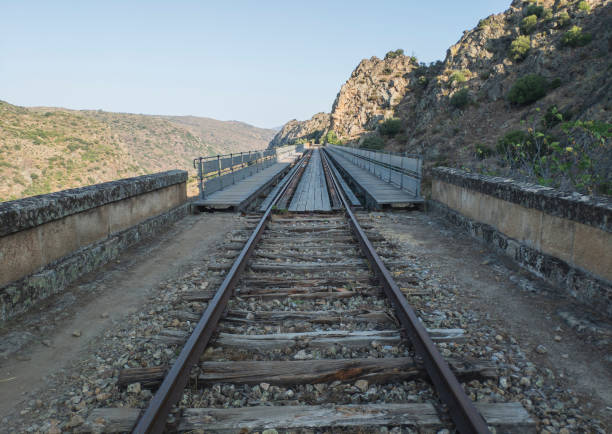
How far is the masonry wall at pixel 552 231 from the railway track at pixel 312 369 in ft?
6.04

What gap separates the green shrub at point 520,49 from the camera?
43062mm

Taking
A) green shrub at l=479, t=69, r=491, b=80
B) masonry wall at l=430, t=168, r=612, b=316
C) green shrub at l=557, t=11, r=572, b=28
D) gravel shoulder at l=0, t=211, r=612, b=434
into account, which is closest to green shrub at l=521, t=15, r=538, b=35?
green shrub at l=557, t=11, r=572, b=28

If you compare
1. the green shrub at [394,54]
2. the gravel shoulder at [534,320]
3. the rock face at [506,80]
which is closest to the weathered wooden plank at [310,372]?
the gravel shoulder at [534,320]

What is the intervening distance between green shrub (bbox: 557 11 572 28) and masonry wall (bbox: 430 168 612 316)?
47603 mm

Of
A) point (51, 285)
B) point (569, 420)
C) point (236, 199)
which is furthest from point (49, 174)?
point (569, 420)

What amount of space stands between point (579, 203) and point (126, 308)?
533 cm

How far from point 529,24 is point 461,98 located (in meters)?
14.7

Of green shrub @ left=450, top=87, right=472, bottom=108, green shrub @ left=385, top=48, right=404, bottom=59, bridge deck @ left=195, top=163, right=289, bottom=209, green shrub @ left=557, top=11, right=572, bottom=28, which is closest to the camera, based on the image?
bridge deck @ left=195, top=163, right=289, bottom=209

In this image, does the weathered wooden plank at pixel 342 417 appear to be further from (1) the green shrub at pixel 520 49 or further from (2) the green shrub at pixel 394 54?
(2) the green shrub at pixel 394 54

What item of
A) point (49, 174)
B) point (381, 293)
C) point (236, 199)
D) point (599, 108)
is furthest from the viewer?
point (49, 174)

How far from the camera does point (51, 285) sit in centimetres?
456

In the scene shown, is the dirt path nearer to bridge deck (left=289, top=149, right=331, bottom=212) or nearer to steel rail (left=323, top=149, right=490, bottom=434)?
steel rail (left=323, top=149, right=490, bottom=434)

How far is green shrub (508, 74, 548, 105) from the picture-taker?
33.6 m

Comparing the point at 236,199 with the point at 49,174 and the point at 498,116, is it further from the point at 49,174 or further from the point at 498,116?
the point at 49,174
